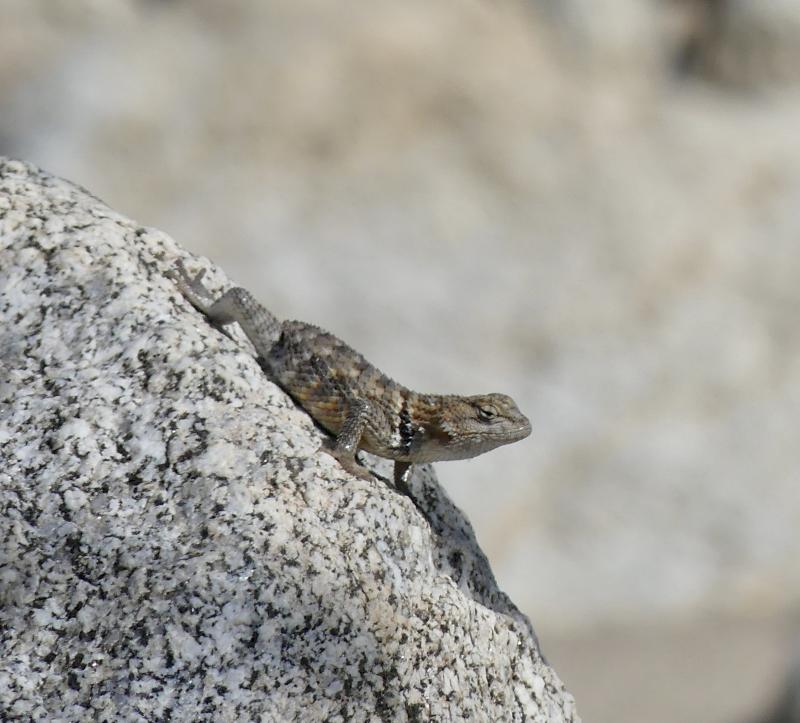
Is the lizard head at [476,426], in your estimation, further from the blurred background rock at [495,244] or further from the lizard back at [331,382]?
the blurred background rock at [495,244]

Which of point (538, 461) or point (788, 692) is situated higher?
point (538, 461)

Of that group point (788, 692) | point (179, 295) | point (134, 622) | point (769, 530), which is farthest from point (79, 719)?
point (769, 530)

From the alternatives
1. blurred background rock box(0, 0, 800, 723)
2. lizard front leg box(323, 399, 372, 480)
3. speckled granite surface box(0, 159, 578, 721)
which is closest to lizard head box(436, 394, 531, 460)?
lizard front leg box(323, 399, 372, 480)

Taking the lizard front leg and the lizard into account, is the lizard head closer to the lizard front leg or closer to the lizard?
the lizard

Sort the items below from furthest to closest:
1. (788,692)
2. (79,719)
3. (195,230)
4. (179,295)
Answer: (195,230)
(788,692)
(179,295)
(79,719)

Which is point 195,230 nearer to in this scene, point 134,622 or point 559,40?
point 559,40

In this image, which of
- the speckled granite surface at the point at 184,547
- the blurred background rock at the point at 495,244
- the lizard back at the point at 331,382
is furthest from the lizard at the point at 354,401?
the blurred background rock at the point at 495,244
